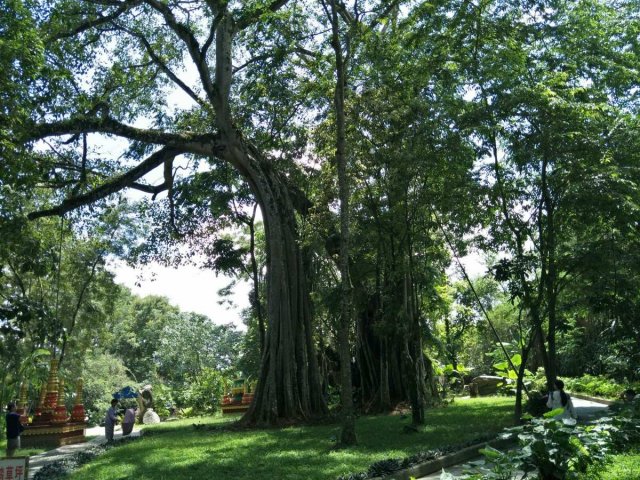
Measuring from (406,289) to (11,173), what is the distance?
848 cm

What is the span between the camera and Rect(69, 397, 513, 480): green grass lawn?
8820 mm

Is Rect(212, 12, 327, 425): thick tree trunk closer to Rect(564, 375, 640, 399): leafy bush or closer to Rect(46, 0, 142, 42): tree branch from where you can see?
Rect(46, 0, 142, 42): tree branch

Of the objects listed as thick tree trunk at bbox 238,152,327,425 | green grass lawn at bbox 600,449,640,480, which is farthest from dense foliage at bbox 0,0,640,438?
green grass lawn at bbox 600,449,640,480

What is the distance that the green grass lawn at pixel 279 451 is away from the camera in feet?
28.9

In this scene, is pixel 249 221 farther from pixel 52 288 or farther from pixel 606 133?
pixel 606 133

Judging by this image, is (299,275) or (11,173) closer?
(11,173)

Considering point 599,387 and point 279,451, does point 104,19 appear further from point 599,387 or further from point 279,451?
point 599,387

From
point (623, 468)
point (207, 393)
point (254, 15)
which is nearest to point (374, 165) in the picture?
point (254, 15)

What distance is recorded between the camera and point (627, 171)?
11.2m

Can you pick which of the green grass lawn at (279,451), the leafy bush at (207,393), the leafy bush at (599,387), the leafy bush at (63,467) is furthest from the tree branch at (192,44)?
the leafy bush at (207,393)

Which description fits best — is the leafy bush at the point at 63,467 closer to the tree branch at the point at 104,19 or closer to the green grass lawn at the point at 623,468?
the green grass lawn at the point at 623,468

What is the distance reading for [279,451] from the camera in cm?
1042

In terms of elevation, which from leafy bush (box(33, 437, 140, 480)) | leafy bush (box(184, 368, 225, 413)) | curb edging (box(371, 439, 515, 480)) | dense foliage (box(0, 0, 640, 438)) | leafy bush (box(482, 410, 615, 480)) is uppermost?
dense foliage (box(0, 0, 640, 438))

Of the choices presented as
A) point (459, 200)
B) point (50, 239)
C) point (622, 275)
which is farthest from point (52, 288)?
point (622, 275)
